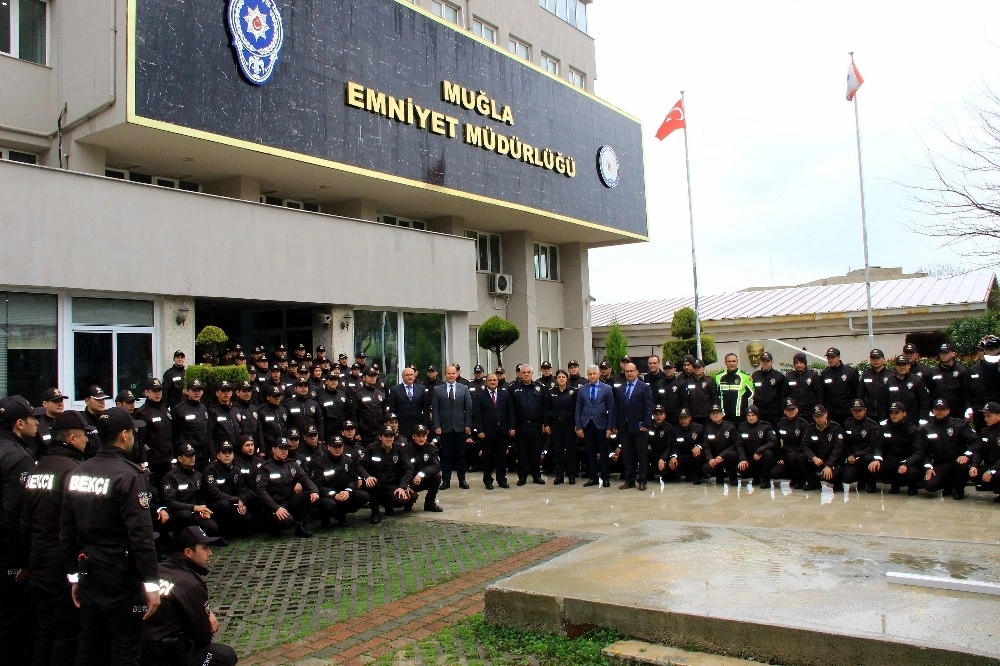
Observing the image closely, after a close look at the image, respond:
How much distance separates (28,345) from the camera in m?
12.1

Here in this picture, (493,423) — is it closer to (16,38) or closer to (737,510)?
(737,510)

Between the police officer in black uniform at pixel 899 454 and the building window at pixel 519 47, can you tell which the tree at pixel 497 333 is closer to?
the building window at pixel 519 47

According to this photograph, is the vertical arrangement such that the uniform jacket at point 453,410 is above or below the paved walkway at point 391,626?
above

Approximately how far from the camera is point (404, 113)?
20109mm

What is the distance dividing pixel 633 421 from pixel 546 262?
17.6 metres

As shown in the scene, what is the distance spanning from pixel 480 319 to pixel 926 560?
64.7ft

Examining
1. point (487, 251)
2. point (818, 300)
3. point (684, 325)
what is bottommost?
point (684, 325)

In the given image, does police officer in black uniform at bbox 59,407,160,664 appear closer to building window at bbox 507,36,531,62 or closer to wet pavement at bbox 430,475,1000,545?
wet pavement at bbox 430,475,1000,545

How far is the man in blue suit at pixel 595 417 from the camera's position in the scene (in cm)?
1270

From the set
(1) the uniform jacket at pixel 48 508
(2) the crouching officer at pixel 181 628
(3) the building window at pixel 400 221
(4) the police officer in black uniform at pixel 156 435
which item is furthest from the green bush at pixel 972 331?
(1) the uniform jacket at pixel 48 508

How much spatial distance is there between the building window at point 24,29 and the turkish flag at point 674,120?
59.1 ft

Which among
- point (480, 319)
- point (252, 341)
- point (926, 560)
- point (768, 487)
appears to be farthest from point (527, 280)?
point (926, 560)

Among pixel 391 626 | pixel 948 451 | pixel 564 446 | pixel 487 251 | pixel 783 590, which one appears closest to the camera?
pixel 783 590

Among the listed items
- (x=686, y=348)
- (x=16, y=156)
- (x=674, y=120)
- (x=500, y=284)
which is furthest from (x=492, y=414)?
(x=686, y=348)
